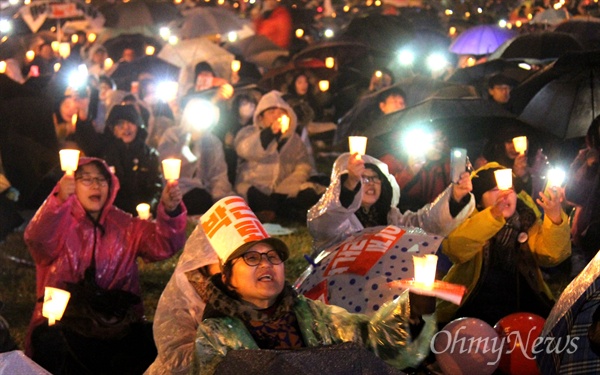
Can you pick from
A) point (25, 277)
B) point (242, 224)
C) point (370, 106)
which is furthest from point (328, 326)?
point (370, 106)

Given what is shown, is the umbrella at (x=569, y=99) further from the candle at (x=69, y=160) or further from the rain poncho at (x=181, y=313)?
the rain poncho at (x=181, y=313)

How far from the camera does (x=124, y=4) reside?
2372 cm

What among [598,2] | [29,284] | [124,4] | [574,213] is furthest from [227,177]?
[598,2]

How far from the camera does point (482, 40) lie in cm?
1953

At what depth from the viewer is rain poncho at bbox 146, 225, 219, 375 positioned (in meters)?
5.26

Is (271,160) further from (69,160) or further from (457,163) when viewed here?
(69,160)

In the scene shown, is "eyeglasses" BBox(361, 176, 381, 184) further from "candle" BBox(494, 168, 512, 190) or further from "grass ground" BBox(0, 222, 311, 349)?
"grass ground" BBox(0, 222, 311, 349)

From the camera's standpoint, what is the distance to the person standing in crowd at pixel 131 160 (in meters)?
11.3

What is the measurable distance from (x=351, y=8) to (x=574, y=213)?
86.6ft

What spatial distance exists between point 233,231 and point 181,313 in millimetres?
628

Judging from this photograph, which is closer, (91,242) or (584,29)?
(91,242)

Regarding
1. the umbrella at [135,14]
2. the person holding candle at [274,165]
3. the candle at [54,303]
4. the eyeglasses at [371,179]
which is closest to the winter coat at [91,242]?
the candle at [54,303]

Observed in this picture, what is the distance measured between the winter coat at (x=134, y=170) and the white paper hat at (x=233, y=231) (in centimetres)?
601

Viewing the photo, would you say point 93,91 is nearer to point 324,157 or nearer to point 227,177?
point 227,177
